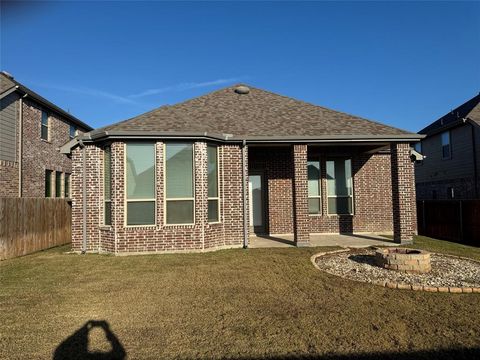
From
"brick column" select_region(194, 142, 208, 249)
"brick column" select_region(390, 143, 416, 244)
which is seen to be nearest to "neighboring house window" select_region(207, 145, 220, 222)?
"brick column" select_region(194, 142, 208, 249)

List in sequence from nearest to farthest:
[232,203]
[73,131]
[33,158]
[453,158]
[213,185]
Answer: [213,185], [232,203], [33,158], [453,158], [73,131]

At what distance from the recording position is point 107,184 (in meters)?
10.0

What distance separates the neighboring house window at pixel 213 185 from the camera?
33.6 feet

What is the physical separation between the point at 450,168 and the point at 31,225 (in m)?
21.3

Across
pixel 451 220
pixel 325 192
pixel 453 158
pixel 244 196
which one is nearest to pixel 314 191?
pixel 325 192

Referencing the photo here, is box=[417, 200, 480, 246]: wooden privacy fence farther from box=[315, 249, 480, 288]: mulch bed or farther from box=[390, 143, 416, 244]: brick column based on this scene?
A: box=[315, 249, 480, 288]: mulch bed

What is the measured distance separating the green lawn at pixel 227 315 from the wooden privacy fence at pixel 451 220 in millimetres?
7307

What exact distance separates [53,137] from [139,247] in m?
11.5

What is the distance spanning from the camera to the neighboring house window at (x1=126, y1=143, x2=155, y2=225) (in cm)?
954

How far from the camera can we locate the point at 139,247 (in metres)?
9.48

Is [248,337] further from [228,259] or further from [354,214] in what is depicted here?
[354,214]

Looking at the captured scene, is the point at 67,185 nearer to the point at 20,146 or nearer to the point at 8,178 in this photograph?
the point at 20,146

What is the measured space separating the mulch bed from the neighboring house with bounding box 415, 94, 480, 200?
34.8ft

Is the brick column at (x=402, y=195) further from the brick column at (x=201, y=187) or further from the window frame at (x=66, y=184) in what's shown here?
the window frame at (x=66, y=184)
